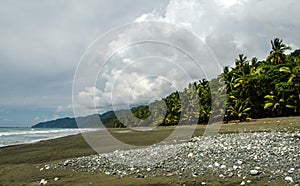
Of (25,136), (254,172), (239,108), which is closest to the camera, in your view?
(254,172)

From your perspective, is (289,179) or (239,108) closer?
(289,179)

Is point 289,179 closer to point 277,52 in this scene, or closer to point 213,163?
point 213,163

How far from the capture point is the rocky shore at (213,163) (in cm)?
978

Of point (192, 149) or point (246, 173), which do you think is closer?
point (246, 173)

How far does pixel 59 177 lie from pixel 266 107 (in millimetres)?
39569

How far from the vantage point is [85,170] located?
1338 centimetres

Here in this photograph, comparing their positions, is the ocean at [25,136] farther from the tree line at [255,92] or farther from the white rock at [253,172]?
the white rock at [253,172]

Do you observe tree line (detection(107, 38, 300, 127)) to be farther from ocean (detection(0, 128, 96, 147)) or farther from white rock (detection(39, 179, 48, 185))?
white rock (detection(39, 179, 48, 185))

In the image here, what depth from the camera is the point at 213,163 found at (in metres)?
11.5

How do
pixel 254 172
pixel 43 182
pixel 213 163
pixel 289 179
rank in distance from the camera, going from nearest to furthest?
pixel 289 179
pixel 254 172
pixel 213 163
pixel 43 182

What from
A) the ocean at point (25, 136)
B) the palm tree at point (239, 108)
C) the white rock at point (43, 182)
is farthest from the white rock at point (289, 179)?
the palm tree at point (239, 108)

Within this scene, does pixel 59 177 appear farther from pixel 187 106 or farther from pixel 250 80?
pixel 187 106

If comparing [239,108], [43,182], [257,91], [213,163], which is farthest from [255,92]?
[43,182]

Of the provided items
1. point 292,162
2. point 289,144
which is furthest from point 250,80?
point 292,162
